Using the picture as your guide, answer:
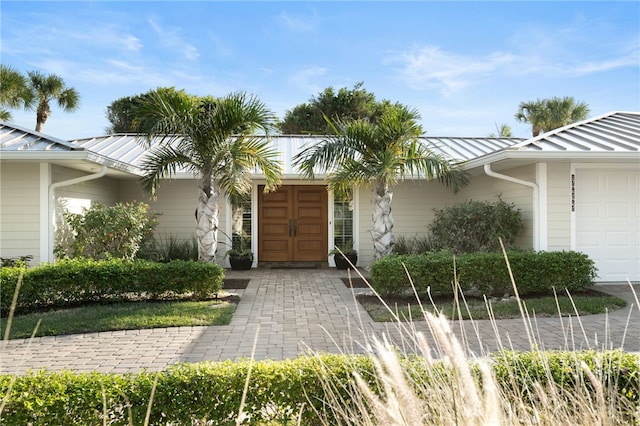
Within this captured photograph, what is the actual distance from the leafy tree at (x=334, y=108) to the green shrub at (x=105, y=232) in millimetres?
19627

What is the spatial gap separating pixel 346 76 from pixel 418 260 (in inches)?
892

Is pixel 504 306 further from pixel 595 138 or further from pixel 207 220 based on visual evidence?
pixel 207 220

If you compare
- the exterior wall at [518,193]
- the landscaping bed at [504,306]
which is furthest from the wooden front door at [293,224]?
the landscaping bed at [504,306]

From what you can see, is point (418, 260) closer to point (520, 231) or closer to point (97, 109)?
point (520, 231)

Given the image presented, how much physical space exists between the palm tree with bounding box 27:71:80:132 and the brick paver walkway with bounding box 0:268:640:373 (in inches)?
664

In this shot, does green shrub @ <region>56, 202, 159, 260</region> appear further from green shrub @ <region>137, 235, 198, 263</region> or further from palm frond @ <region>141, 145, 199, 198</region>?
green shrub @ <region>137, 235, 198, 263</region>

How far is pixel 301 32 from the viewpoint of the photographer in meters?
11.6

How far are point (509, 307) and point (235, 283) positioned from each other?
577 cm

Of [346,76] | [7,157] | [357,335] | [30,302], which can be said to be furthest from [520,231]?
[346,76]

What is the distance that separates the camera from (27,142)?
29.7 feet

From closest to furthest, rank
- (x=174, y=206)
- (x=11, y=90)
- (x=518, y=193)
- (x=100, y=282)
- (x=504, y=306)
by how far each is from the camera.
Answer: (x=504, y=306), (x=100, y=282), (x=518, y=193), (x=174, y=206), (x=11, y=90)

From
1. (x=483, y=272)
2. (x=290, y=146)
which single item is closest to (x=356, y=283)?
(x=483, y=272)

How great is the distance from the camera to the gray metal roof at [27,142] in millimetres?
8583

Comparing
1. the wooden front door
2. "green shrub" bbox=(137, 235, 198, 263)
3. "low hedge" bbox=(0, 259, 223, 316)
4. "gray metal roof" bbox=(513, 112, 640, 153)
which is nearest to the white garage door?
"gray metal roof" bbox=(513, 112, 640, 153)
